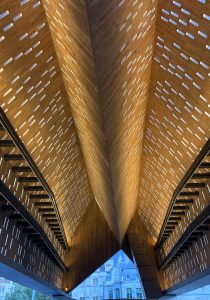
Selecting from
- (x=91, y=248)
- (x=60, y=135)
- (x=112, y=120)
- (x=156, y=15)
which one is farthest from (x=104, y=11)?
(x=91, y=248)

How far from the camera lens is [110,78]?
34.4ft

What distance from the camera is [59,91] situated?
1470 cm

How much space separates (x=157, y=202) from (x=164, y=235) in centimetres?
353

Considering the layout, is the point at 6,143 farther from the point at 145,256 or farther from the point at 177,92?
the point at 145,256

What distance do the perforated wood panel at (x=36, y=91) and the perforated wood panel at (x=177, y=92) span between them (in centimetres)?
412

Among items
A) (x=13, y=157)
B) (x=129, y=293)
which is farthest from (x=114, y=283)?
(x=13, y=157)

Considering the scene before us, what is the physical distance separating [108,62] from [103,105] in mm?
1650

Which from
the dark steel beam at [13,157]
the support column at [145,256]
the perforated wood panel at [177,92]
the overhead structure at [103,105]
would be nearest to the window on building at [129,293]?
the support column at [145,256]

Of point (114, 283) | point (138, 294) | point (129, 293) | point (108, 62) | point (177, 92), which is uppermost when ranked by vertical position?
point (177, 92)

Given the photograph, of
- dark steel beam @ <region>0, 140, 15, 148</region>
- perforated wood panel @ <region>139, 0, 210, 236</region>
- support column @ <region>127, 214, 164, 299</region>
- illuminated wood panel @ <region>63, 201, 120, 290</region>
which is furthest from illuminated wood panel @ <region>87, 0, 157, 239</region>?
support column @ <region>127, 214, 164, 299</region>

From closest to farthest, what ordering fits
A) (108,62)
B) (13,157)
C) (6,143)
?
1. (108,62)
2. (6,143)
3. (13,157)

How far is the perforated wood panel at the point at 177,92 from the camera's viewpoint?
10.3m

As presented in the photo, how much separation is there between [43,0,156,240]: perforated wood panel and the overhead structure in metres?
0.05

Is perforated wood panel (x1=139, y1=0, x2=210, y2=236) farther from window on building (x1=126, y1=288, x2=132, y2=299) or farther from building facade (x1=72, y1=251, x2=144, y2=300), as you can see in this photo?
window on building (x1=126, y1=288, x2=132, y2=299)
